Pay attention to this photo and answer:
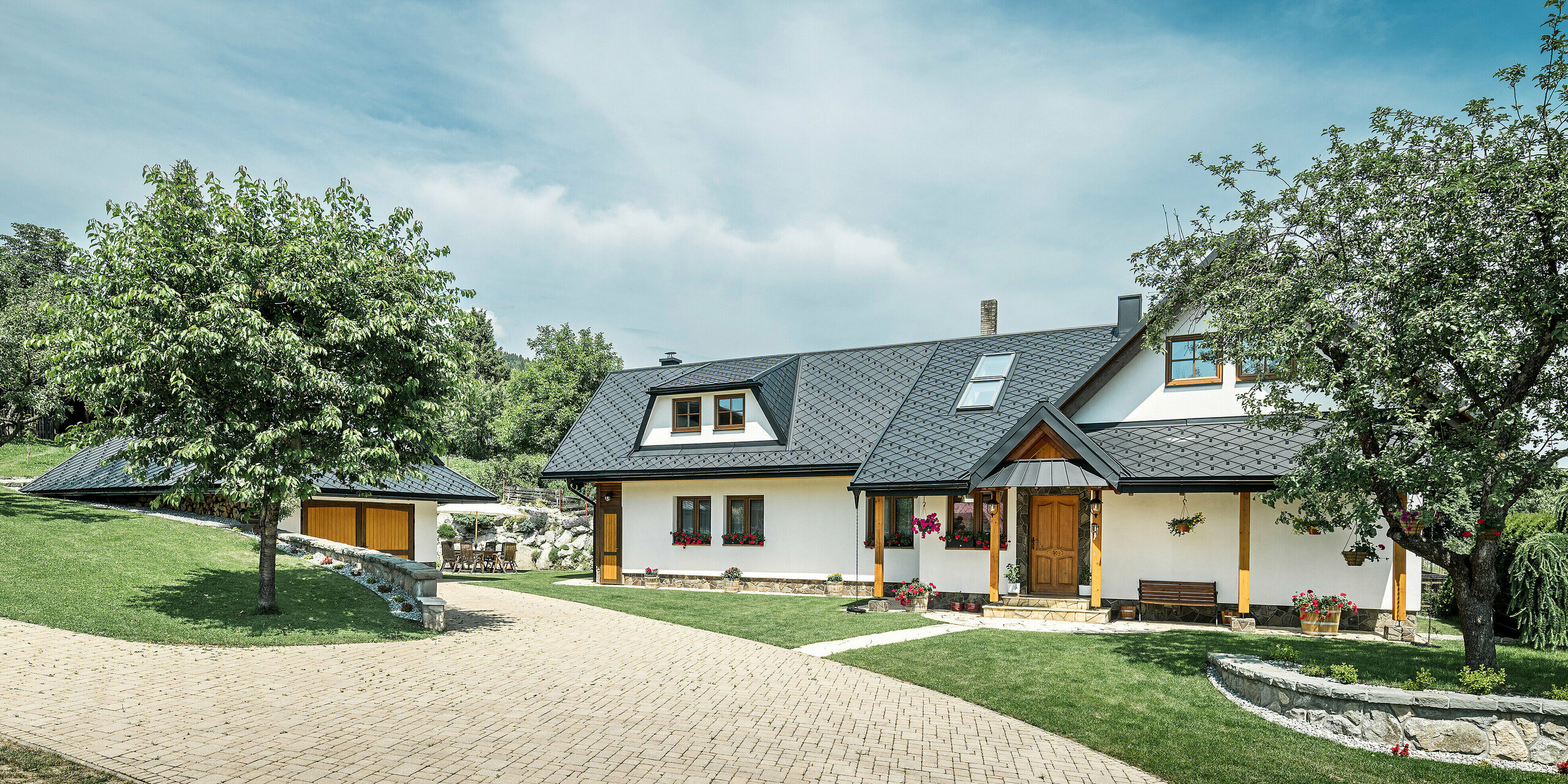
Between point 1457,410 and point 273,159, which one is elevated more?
point 273,159

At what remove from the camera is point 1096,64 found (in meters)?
12.1

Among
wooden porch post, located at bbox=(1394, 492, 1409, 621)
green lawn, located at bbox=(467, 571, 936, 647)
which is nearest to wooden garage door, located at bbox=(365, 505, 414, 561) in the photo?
green lawn, located at bbox=(467, 571, 936, 647)

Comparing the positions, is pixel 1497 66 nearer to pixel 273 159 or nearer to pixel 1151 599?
pixel 1151 599

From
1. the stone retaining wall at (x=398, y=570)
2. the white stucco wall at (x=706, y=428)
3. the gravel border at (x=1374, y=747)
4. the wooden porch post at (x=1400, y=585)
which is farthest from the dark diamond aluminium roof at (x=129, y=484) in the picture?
the wooden porch post at (x=1400, y=585)

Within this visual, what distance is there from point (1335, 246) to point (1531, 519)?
835 cm

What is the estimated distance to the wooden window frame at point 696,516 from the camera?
20969 mm

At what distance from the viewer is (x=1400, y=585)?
13742mm

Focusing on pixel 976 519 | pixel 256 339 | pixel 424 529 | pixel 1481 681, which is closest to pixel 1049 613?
pixel 976 519

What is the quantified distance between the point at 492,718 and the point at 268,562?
21.6 feet

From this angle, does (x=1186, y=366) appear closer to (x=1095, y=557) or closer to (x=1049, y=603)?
(x=1095, y=557)

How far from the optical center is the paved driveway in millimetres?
6238

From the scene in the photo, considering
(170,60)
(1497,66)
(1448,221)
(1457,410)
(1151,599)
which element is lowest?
(1151,599)

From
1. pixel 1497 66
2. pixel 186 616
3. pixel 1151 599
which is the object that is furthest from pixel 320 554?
pixel 1497 66

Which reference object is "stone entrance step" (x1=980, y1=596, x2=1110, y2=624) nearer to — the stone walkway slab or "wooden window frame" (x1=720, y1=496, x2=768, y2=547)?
the stone walkway slab
